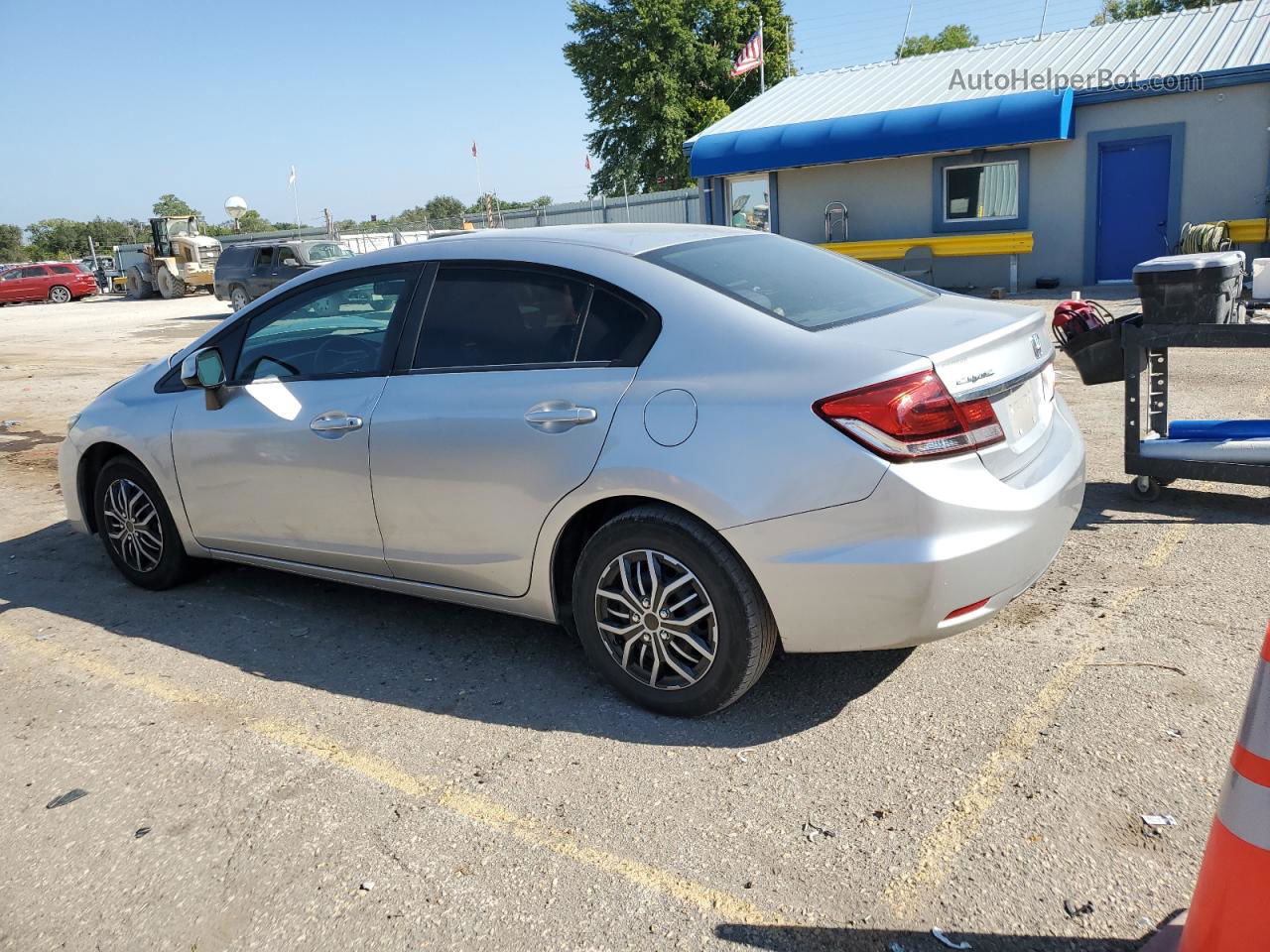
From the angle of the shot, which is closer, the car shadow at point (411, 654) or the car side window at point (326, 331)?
the car shadow at point (411, 654)

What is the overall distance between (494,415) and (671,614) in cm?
97

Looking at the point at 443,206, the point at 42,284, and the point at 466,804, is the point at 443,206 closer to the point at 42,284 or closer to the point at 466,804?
the point at 42,284

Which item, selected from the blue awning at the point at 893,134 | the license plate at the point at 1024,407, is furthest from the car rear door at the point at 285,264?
the license plate at the point at 1024,407

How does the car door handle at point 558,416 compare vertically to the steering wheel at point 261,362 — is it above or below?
below

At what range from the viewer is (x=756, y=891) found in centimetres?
258

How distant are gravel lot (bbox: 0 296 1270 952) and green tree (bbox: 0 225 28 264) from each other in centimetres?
9500

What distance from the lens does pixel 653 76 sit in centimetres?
4172

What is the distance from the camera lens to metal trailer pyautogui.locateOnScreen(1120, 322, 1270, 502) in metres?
4.93

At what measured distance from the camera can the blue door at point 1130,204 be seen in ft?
55.7

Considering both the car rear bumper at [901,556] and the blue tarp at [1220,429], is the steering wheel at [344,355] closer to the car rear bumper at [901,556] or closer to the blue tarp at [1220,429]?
the car rear bumper at [901,556]

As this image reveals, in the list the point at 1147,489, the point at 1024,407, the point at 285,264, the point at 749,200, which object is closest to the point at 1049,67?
the point at 749,200

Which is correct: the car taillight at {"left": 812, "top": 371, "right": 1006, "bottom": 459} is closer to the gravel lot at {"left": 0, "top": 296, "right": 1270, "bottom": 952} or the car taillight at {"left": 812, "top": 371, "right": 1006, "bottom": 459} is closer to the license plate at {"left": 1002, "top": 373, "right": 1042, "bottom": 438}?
the license plate at {"left": 1002, "top": 373, "right": 1042, "bottom": 438}

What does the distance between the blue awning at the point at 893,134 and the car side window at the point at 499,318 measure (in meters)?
15.8

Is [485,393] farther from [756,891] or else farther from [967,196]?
[967,196]
